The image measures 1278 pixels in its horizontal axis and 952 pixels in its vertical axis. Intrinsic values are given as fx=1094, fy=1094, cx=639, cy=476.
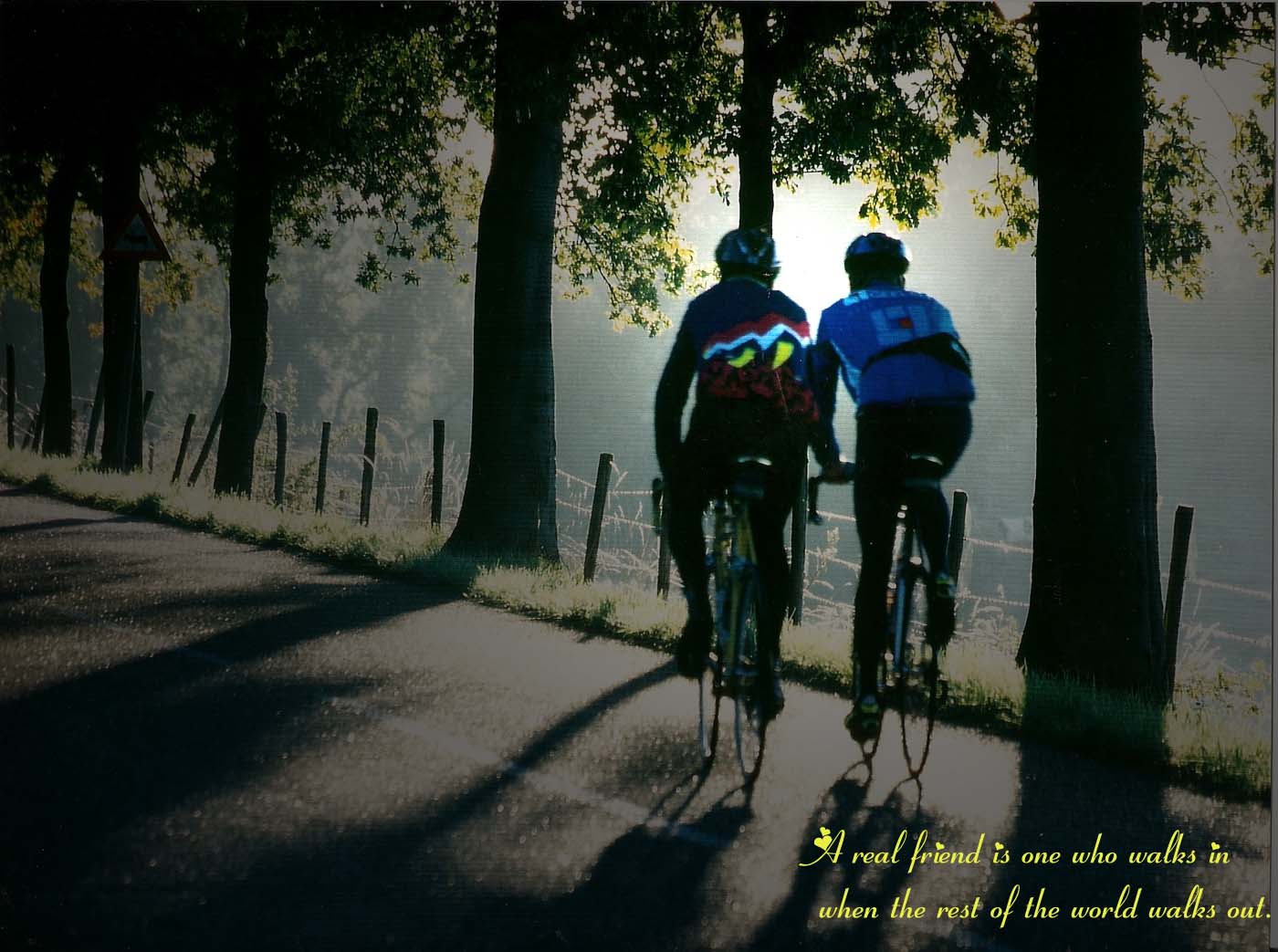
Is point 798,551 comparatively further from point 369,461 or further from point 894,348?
point 369,461

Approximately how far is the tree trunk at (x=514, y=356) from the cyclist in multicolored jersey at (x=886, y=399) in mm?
6369

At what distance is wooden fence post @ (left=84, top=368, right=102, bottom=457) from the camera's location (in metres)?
11.0

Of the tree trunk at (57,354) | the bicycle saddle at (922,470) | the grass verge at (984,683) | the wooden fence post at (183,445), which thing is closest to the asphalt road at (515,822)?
the grass verge at (984,683)

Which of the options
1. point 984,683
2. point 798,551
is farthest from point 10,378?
point 984,683

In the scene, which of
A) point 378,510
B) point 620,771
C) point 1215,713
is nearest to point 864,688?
point 620,771

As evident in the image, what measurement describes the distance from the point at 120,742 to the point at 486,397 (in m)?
6.49

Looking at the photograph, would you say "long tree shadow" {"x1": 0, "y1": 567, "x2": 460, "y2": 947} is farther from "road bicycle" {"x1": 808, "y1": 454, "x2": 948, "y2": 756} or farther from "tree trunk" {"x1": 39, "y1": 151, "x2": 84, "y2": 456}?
"tree trunk" {"x1": 39, "y1": 151, "x2": 84, "y2": 456}

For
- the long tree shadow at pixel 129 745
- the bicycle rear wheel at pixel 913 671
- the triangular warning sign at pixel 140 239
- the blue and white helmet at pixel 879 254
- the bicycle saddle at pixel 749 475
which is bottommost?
the long tree shadow at pixel 129 745

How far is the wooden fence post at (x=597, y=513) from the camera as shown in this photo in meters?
10.3

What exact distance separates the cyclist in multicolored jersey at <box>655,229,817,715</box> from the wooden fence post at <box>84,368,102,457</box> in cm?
804

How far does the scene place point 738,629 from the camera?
4.74 metres

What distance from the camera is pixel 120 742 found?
4.73 m

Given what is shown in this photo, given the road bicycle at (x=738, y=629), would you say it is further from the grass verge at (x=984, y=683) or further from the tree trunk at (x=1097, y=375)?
the tree trunk at (x=1097, y=375)

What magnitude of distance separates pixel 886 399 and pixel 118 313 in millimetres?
9401
